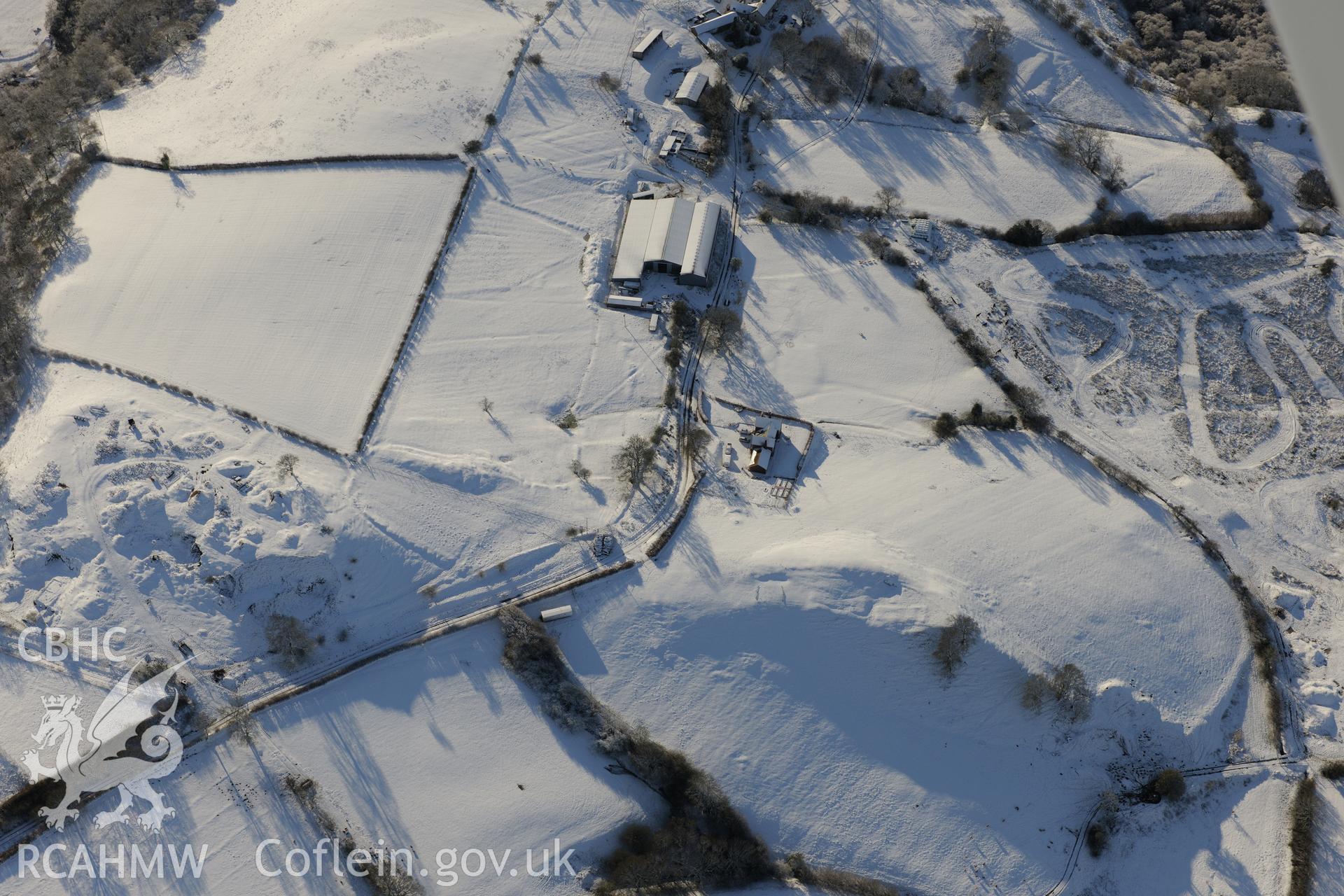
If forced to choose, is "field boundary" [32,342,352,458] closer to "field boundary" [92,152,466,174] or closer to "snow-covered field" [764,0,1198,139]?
"field boundary" [92,152,466,174]

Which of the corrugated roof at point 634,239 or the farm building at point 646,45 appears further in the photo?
the farm building at point 646,45

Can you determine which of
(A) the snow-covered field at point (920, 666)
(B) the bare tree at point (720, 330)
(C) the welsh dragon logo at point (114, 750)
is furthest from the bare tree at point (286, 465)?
(B) the bare tree at point (720, 330)

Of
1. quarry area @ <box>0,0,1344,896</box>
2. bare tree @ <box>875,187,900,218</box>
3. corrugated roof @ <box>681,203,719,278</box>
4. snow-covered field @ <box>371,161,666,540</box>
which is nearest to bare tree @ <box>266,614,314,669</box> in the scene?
quarry area @ <box>0,0,1344,896</box>

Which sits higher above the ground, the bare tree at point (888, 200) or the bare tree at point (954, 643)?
the bare tree at point (888, 200)

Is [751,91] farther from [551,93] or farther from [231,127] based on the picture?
[231,127]

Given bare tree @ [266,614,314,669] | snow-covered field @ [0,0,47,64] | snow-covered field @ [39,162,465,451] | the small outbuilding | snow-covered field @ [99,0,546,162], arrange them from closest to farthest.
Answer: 1. bare tree @ [266,614,314,669]
2. the small outbuilding
3. snow-covered field @ [39,162,465,451]
4. snow-covered field @ [99,0,546,162]
5. snow-covered field @ [0,0,47,64]

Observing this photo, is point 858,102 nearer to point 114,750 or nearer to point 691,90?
point 691,90

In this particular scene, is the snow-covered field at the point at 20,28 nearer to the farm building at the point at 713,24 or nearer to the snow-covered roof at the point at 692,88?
the snow-covered roof at the point at 692,88
